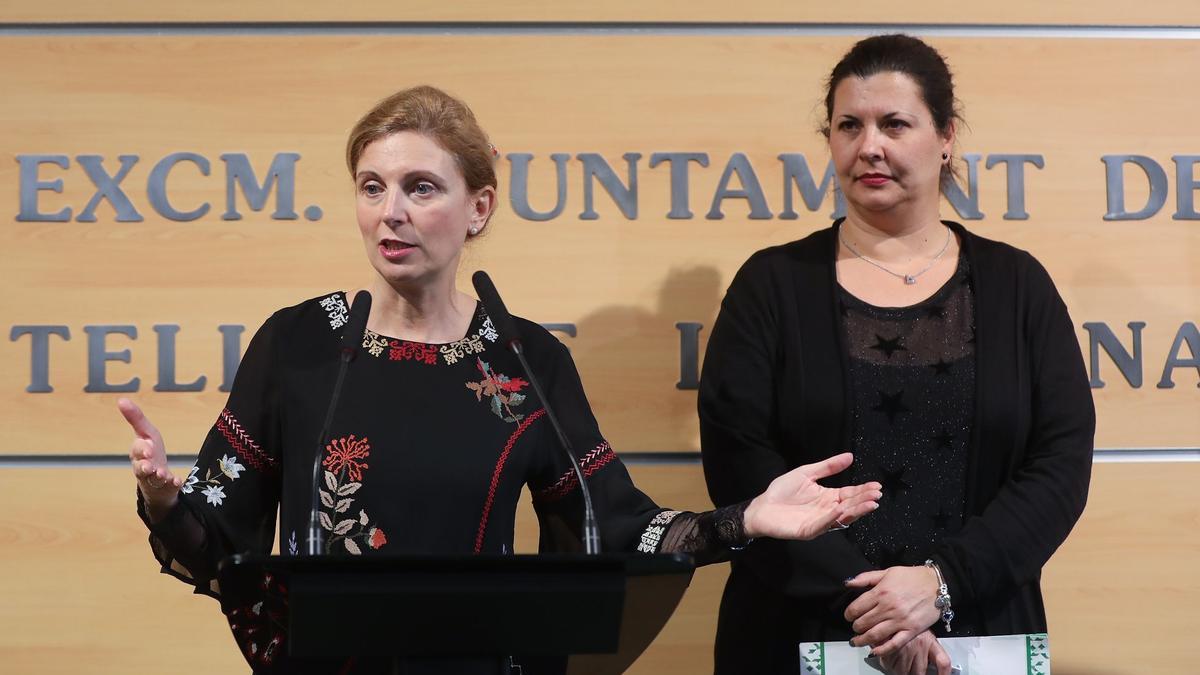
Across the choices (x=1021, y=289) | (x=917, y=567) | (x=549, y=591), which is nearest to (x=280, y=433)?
(x=549, y=591)

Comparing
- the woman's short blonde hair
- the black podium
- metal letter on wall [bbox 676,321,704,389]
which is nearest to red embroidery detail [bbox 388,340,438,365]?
the woman's short blonde hair

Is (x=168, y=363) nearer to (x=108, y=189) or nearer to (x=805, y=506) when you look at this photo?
(x=108, y=189)

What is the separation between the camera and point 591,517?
1.68 m

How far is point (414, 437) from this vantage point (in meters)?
1.93

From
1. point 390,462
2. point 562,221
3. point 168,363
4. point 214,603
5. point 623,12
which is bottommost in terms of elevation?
point 214,603

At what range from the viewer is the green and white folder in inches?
81.7

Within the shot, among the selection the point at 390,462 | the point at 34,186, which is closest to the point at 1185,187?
the point at 390,462

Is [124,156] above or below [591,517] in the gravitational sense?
above

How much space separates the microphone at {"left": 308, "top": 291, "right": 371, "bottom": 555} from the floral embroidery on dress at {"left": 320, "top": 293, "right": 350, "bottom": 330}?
19cm

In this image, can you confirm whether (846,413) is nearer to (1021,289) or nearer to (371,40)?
(1021,289)

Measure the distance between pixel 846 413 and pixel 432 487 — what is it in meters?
0.69

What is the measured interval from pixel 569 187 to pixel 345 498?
1378 mm

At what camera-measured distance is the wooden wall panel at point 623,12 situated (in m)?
3.14

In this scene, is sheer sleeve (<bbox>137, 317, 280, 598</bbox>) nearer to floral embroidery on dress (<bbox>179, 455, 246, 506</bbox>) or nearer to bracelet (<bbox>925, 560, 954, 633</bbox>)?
floral embroidery on dress (<bbox>179, 455, 246, 506</bbox>)
